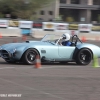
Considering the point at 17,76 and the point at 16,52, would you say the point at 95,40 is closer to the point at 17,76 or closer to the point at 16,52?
the point at 16,52

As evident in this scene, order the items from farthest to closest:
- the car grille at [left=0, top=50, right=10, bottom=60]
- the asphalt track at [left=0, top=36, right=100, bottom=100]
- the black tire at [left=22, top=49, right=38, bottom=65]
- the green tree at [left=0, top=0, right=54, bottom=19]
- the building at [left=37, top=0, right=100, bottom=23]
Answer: the building at [left=37, top=0, right=100, bottom=23], the green tree at [left=0, top=0, right=54, bottom=19], the black tire at [left=22, top=49, right=38, bottom=65], the car grille at [left=0, top=50, right=10, bottom=60], the asphalt track at [left=0, top=36, right=100, bottom=100]

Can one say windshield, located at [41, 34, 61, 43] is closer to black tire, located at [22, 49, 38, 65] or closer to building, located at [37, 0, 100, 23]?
black tire, located at [22, 49, 38, 65]

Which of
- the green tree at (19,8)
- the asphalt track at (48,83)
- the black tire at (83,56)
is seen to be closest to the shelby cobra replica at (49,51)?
the black tire at (83,56)

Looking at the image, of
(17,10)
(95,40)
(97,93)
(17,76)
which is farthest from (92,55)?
(17,10)

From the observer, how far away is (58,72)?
11.3 meters

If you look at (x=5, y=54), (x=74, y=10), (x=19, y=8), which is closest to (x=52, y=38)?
(x=5, y=54)

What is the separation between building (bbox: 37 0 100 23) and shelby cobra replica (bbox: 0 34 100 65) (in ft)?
187

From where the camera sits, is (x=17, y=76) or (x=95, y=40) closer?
(x=17, y=76)

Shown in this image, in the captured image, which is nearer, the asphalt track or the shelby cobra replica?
the asphalt track

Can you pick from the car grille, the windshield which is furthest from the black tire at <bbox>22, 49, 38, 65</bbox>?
the windshield

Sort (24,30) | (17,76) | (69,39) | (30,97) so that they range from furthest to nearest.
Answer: (24,30)
(69,39)
(17,76)
(30,97)

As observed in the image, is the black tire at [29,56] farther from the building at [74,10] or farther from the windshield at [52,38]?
the building at [74,10]

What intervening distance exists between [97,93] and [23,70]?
148 inches

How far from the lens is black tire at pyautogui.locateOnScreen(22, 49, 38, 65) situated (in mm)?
12719
